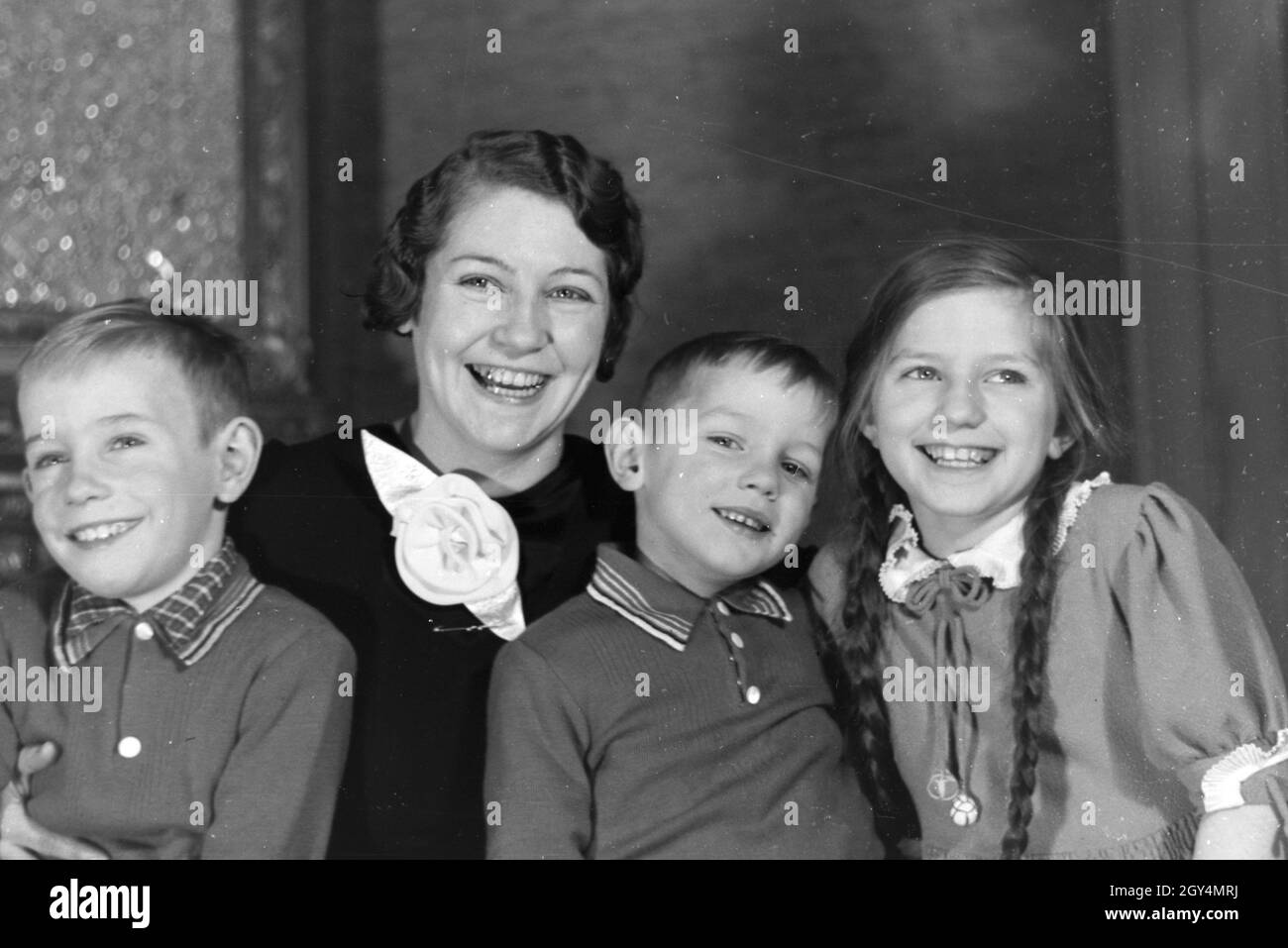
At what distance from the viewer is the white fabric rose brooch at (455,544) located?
2.01m

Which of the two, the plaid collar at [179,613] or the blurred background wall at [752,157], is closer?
the plaid collar at [179,613]

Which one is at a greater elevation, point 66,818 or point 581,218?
point 581,218

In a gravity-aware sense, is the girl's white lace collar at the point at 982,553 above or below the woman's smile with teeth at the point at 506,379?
below

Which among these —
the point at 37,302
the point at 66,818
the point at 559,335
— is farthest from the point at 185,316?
the point at 66,818

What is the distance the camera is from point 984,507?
2035mm

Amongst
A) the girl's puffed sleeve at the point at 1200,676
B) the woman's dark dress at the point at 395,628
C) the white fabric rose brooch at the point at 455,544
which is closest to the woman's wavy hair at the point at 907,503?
the girl's puffed sleeve at the point at 1200,676

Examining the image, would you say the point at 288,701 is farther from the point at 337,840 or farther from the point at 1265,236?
the point at 1265,236

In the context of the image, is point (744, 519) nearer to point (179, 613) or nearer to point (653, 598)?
point (653, 598)

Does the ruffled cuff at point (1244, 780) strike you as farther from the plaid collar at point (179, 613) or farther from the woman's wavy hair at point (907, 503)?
the plaid collar at point (179, 613)

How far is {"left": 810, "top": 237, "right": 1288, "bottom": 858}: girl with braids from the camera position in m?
1.99

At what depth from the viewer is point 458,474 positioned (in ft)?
6.73

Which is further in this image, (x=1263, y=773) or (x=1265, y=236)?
(x=1265, y=236)

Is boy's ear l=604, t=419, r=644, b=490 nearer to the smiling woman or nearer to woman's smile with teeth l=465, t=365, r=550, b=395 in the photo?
the smiling woman
